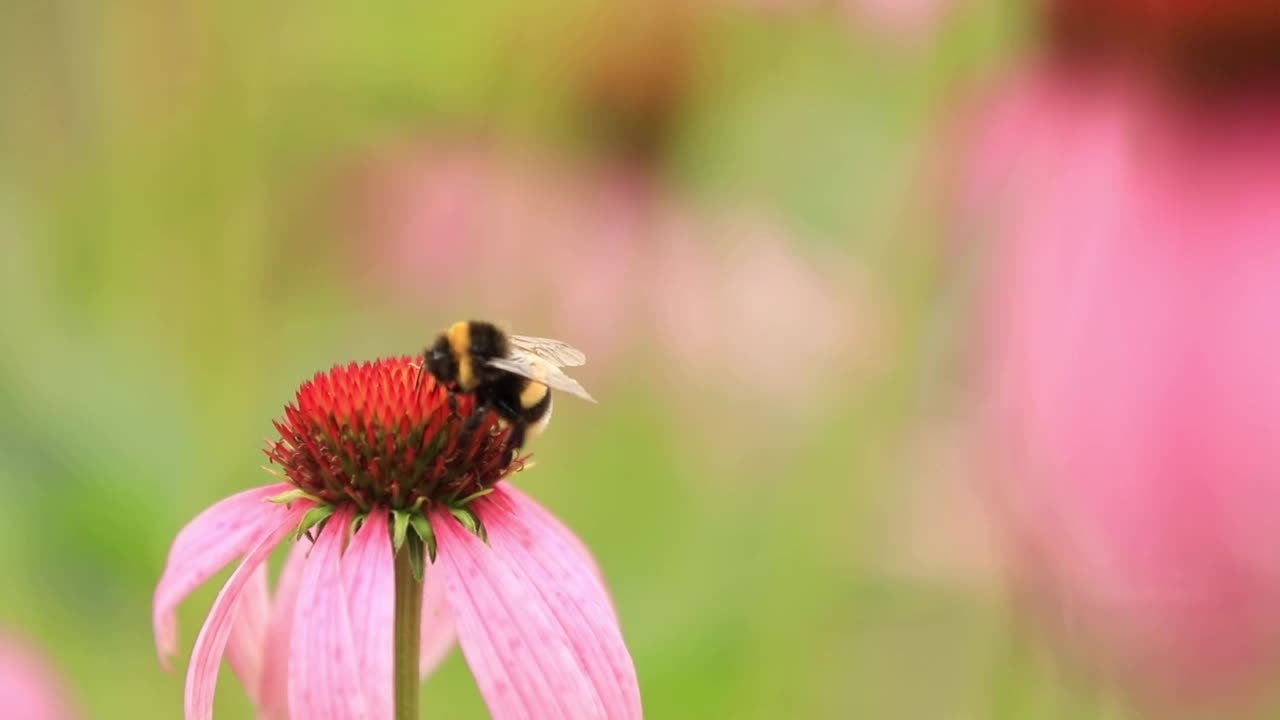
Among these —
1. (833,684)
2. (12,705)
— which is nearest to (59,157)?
(12,705)

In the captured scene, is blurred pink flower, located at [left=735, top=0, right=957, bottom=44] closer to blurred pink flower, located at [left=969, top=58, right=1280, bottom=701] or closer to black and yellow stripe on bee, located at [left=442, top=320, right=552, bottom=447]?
blurred pink flower, located at [left=969, top=58, right=1280, bottom=701]

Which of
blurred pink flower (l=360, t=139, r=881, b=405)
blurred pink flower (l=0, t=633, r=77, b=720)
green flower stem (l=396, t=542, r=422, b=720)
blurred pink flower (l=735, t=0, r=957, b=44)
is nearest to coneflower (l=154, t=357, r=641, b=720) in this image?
green flower stem (l=396, t=542, r=422, b=720)

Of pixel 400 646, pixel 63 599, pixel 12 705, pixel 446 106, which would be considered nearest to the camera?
pixel 400 646

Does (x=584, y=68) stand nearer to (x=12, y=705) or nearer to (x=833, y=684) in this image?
(x=833, y=684)

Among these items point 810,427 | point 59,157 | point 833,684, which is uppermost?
point 59,157

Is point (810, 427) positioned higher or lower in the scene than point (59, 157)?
lower

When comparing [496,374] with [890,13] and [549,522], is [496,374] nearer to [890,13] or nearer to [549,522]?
[549,522]

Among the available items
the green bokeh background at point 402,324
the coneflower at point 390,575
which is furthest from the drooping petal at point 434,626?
the green bokeh background at point 402,324

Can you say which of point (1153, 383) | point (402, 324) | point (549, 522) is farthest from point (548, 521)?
point (402, 324)
